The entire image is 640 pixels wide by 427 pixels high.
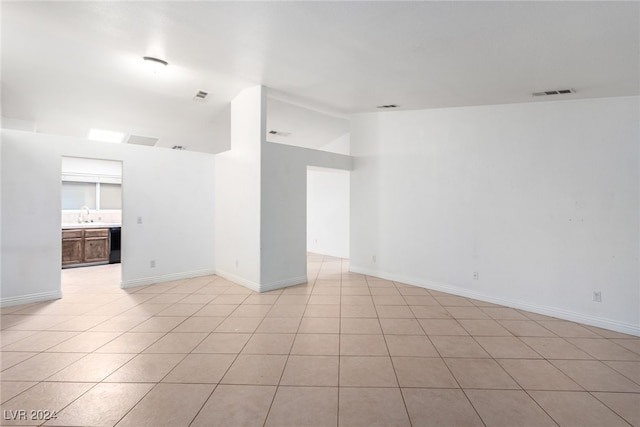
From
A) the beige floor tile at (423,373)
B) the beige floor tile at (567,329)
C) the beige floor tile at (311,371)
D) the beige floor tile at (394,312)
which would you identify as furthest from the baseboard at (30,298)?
the beige floor tile at (567,329)

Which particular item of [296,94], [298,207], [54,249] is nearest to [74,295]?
[54,249]

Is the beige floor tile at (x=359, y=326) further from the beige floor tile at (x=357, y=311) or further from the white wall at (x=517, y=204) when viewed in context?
the white wall at (x=517, y=204)

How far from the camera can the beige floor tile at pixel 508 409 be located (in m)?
1.64

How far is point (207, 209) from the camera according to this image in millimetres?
5121

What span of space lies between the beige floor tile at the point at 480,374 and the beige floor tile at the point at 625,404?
Result: 0.51 metres

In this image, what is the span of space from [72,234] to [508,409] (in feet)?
25.2

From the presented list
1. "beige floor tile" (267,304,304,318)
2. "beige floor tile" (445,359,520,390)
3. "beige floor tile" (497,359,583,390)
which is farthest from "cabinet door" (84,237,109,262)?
"beige floor tile" (497,359,583,390)

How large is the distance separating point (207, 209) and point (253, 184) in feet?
4.89

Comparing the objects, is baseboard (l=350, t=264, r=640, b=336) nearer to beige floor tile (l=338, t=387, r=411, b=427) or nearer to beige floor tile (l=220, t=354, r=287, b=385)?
beige floor tile (l=338, t=387, r=411, b=427)

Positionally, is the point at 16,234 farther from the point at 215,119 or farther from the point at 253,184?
the point at 215,119

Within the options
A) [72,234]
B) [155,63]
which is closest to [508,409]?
[155,63]

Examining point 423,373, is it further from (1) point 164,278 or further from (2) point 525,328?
(1) point 164,278

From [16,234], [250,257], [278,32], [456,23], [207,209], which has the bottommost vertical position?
[250,257]

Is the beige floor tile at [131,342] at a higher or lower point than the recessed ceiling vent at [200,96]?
lower
